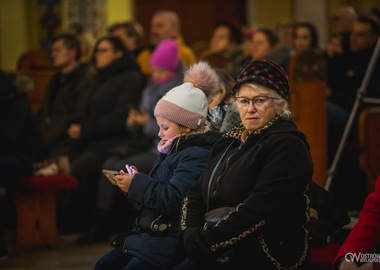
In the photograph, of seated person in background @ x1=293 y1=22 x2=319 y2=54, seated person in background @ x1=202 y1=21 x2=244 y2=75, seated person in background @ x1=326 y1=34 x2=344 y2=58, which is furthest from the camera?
seated person in background @ x1=202 y1=21 x2=244 y2=75

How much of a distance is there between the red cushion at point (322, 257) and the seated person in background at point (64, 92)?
3194mm

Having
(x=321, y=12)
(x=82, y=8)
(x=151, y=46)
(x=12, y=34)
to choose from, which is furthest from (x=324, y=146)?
(x=12, y=34)

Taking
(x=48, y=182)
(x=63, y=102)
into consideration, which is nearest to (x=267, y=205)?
(x=48, y=182)

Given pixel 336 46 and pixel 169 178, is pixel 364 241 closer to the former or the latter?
pixel 169 178

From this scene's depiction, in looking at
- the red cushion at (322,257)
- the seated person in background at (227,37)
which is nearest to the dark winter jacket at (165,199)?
the red cushion at (322,257)

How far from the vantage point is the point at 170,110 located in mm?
3008

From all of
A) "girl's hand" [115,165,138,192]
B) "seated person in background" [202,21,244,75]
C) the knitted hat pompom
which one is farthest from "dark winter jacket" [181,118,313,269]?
"seated person in background" [202,21,244,75]

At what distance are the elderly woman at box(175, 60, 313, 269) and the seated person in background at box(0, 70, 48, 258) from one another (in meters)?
2.30

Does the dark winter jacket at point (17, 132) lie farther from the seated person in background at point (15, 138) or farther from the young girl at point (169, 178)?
the young girl at point (169, 178)

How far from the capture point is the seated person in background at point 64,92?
5742mm

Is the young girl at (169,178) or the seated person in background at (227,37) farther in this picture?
the seated person in background at (227,37)

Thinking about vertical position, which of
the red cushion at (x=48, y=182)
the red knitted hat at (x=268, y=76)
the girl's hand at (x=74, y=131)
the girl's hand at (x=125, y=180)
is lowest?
the red cushion at (x=48, y=182)

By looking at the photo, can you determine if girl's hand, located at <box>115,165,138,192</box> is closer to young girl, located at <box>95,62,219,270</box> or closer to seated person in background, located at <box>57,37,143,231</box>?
young girl, located at <box>95,62,219,270</box>

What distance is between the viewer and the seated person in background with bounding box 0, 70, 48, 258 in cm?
459
